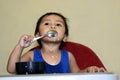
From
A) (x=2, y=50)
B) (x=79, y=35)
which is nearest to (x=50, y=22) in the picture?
(x=79, y=35)

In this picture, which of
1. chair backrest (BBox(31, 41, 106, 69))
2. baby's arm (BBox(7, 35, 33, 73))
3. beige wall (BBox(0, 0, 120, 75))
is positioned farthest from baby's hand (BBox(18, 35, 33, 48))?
beige wall (BBox(0, 0, 120, 75))

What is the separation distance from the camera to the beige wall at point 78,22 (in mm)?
1427

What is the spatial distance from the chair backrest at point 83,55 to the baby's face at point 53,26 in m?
0.14

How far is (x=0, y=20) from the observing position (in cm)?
148

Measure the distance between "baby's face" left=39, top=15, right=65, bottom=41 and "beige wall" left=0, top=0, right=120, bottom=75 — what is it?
1.18ft

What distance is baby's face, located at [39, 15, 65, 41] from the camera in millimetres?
1031

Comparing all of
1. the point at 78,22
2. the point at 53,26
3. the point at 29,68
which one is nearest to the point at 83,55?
the point at 53,26

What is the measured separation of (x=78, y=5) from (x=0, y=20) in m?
0.49

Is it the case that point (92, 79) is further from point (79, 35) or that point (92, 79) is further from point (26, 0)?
point (26, 0)

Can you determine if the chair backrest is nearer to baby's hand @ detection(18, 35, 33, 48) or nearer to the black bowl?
baby's hand @ detection(18, 35, 33, 48)

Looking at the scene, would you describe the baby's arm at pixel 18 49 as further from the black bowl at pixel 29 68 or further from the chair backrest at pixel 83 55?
the chair backrest at pixel 83 55

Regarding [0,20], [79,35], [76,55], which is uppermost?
[0,20]

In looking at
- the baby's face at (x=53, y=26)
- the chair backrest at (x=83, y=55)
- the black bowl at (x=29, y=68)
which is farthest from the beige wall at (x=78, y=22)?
the black bowl at (x=29, y=68)

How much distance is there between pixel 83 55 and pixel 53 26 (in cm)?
23
